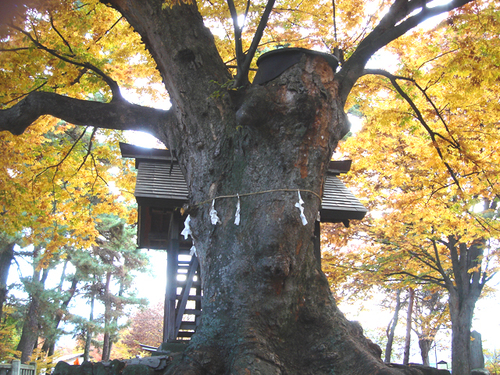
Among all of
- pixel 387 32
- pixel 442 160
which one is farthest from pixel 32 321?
pixel 387 32

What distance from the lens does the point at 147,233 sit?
8477 mm

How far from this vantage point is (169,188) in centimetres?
638

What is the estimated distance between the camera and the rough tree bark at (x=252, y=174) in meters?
3.05

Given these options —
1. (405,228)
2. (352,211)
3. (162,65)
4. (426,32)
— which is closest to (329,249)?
(405,228)

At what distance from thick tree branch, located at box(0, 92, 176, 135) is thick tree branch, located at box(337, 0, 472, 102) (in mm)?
1949

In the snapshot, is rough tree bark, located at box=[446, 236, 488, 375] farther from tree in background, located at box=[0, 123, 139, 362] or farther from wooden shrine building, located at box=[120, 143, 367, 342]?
tree in background, located at box=[0, 123, 139, 362]

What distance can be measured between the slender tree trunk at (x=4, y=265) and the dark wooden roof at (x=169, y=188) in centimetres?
1107

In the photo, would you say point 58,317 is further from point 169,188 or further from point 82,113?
point 82,113

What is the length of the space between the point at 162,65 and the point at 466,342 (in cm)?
1032

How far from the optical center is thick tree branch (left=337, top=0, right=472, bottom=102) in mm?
4109

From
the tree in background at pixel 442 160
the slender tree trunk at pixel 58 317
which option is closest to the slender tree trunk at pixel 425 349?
the tree in background at pixel 442 160

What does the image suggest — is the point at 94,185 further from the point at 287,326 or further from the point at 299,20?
the point at 287,326

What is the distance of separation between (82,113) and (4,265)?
1485 cm

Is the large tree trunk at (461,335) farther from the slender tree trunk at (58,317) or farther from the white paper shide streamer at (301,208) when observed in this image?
the slender tree trunk at (58,317)
